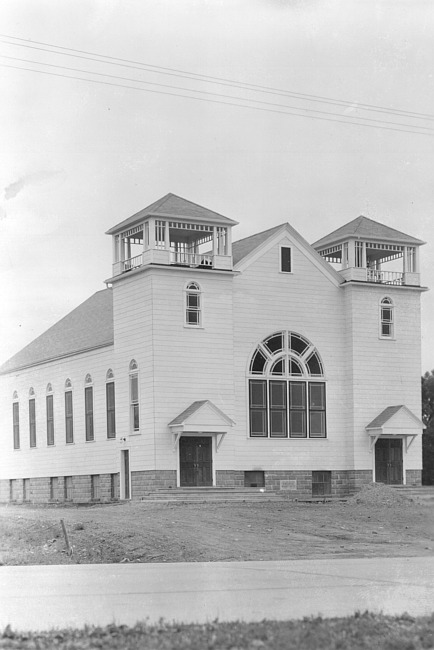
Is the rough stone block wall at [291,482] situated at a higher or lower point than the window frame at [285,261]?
lower

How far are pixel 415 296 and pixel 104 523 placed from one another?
27.4m

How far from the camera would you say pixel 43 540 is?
93.0ft

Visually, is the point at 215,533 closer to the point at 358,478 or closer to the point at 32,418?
the point at 358,478

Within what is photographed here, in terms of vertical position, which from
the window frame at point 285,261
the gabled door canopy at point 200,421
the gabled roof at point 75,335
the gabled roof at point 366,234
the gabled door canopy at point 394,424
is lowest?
the gabled door canopy at point 394,424

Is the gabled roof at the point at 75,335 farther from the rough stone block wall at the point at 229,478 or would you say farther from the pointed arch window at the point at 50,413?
the rough stone block wall at the point at 229,478

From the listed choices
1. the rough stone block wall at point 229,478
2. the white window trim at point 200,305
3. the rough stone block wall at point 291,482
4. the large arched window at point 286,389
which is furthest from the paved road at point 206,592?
the large arched window at point 286,389

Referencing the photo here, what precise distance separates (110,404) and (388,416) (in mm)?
13083

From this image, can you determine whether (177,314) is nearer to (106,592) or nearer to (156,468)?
(156,468)

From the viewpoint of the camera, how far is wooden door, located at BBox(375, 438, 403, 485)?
53.3 meters

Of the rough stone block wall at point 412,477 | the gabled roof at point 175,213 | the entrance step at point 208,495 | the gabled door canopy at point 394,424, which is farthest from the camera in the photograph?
the rough stone block wall at point 412,477

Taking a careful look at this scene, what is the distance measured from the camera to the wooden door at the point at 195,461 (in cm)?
4738

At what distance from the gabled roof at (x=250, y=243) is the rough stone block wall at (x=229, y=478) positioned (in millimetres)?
9406

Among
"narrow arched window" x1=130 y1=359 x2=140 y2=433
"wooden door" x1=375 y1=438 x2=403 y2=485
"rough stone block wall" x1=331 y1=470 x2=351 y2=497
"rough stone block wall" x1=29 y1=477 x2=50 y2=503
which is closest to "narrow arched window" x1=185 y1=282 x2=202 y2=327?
"narrow arched window" x1=130 y1=359 x2=140 y2=433

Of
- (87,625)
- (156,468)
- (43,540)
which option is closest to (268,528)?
(43,540)
